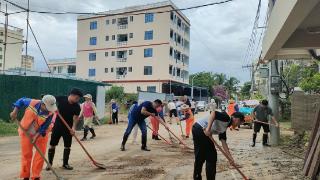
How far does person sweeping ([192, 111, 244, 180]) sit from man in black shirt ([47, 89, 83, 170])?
123 inches

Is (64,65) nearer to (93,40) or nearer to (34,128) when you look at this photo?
(93,40)

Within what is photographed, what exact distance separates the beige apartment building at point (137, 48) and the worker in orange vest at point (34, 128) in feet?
147

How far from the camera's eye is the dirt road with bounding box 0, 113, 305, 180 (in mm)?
8820

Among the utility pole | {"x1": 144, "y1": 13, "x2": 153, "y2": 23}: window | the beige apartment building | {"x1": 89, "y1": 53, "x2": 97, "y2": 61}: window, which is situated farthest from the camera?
{"x1": 89, "y1": 53, "x2": 97, "y2": 61}: window

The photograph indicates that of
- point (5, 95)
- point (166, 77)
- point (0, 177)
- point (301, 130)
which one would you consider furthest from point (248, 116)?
point (166, 77)

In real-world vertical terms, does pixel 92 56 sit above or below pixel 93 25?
below

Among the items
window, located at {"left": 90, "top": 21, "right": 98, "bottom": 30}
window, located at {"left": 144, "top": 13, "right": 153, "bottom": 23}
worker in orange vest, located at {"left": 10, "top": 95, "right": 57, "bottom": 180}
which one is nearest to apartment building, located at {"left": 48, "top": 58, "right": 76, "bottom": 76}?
window, located at {"left": 90, "top": 21, "right": 98, "bottom": 30}

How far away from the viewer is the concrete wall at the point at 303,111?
1664 cm

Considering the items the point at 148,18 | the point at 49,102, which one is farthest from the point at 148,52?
the point at 49,102

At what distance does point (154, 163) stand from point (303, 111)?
347 inches

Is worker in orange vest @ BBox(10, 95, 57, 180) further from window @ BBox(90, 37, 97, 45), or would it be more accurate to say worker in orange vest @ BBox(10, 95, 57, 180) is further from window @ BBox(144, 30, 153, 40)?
window @ BBox(90, 37, 97, 45)

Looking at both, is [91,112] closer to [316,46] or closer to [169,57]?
[316,46]

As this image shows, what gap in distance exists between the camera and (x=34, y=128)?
7129mm

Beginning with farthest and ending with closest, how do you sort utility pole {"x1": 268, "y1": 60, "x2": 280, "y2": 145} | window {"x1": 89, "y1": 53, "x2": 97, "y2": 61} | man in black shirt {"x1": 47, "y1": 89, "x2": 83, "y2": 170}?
window {"x1": 89, "y1": 53, "x2": 97, "y2": 61}, utility pole {"x1": 268, "y1": 60, "x2": 280, "y2": 145}, man in black shirt {"x1": 47, "y1": 89, "x2": 83, "y2": 170}
